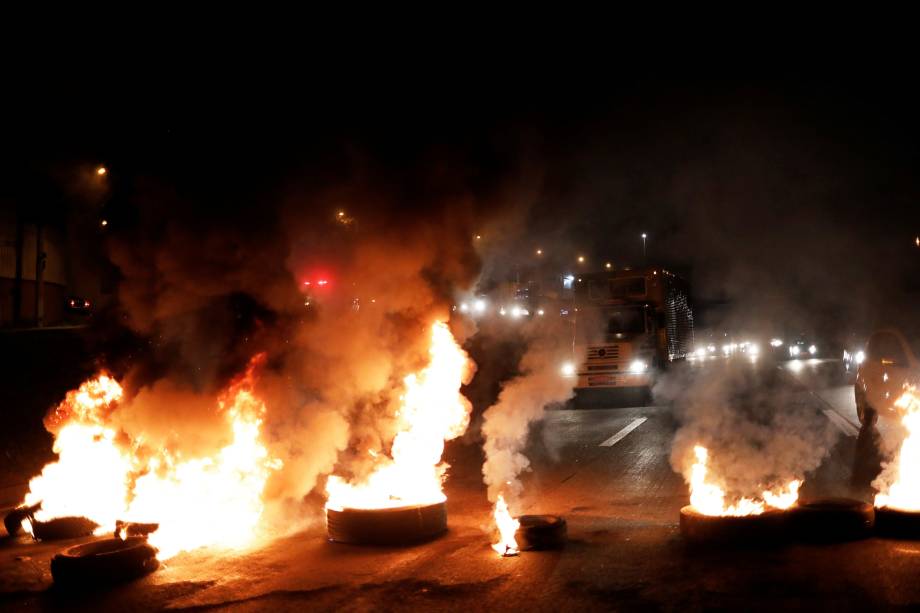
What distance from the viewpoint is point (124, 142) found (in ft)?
52.1

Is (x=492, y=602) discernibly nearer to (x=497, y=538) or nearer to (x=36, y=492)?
(x=497, y=538)

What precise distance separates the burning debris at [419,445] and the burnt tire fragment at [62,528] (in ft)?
9.07

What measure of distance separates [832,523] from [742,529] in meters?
0.77

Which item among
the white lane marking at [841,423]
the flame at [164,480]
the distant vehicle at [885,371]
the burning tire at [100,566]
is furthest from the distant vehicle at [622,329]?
the burning tire at [100,566]

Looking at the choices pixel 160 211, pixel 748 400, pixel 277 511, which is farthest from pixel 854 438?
pixel 160 211

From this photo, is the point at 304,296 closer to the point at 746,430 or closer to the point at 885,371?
the point at 746,430

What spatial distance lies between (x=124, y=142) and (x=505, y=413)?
34.9ft

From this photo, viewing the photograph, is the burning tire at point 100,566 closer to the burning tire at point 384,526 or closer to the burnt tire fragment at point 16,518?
the burning tire at point 384,526

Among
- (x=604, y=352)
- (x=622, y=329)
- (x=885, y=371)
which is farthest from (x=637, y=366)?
(x=885, y=371)

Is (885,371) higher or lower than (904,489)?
higher

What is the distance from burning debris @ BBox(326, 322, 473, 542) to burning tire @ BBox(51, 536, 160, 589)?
1787 mm

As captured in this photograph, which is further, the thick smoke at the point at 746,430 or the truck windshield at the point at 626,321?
the truck windshield at the point at 626,321

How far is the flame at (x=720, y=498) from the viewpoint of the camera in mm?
7116

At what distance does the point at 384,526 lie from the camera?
757cm
